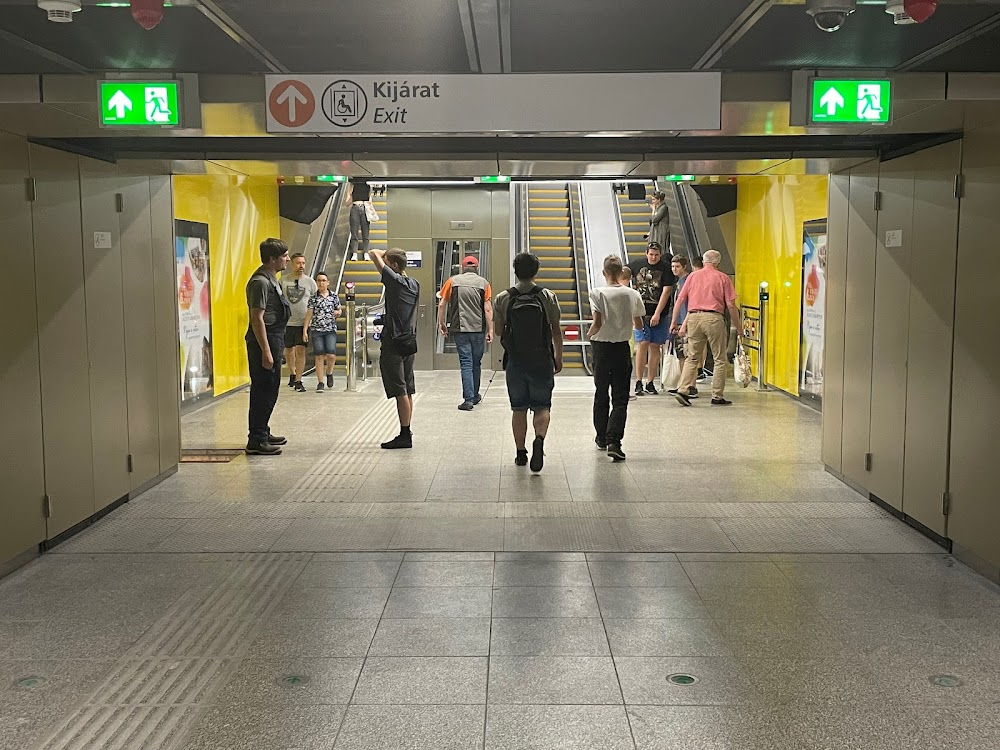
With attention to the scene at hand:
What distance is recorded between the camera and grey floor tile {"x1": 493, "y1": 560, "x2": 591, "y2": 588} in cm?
488

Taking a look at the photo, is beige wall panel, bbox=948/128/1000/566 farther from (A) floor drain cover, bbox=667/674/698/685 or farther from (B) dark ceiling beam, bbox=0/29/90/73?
(B) dark ceiling beam, bbox=0/29/90/73

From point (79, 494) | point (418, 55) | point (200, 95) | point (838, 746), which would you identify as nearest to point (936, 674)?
point (838, 746)

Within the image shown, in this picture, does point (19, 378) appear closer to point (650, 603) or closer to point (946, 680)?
point (650, 603)

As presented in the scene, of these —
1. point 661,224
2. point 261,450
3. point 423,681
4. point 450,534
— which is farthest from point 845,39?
point 661,224

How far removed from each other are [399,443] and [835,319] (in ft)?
11.8

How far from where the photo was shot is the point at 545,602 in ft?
15.0

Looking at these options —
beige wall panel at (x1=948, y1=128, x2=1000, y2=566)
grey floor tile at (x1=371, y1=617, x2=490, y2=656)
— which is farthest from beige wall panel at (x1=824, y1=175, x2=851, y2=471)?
grey floor tile at (x1=371, y1=617, x2=490, y2=656)

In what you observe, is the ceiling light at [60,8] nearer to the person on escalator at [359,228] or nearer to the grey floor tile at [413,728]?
the grey floor tile at [413,728]

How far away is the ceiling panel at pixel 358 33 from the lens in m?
3.85

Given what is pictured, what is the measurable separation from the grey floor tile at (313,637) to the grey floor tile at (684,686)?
3.46 feet

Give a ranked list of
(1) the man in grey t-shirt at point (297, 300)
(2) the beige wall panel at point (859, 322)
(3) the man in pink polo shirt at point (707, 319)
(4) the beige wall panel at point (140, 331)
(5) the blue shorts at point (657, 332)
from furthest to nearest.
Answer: (1) the man in grey t-shirt at point (297, 300) → (5) the blue shorts at point (657, 332) → (3) the man in pink polo shirt at point (707, 319) → (4) the beige wall panel at point (140, 331) → (2) the beige wall panel at point (859, 322)

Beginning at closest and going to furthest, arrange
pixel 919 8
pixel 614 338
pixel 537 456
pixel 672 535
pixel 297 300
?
pixel 919 8 < pixel 672 535 < pixel 537 456 < pixel 614 338 < pixel 297 300

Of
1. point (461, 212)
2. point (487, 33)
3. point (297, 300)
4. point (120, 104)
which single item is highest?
point (461, 212)

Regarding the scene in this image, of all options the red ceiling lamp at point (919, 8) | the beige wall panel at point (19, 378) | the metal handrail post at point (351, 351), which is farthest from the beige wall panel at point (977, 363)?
the metal handrail post at point (351, 351)
